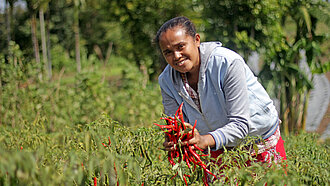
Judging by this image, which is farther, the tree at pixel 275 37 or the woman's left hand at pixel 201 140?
the tree at pixel 275 37

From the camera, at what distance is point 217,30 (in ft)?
16.8

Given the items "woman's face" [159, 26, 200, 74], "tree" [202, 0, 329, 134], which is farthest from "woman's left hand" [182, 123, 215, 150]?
"tree" [202, 0, 329, 134]

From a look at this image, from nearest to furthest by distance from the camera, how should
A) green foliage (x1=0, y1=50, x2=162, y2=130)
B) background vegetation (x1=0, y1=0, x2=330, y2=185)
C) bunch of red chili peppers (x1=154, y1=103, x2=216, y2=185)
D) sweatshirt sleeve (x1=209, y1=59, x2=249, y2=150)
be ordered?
bunch of red chili peppers (x1=154, y1=103, x2=216, y2=185)
sweatshirt sleeve (x1=209, y1=59, x2=249, y2=150)
background vegetation (x1=0, y1=0, x2=330, y2=185)
green foliage (x1=0, y1=50, x2=162, y2=130)

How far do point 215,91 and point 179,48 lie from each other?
285 mm

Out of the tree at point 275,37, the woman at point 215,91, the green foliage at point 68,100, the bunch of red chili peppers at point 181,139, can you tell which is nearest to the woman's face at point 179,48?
the woman at point 215,91

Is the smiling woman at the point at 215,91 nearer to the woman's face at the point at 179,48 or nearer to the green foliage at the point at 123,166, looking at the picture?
the woman's face at the point at 179,48

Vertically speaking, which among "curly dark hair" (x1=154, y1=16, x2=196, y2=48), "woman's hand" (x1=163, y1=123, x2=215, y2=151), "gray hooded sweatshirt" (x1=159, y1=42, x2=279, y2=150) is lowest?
"woman's hand" (x1=163, y1=123, x2=215, y2=151)

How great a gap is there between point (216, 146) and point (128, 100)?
292 cm

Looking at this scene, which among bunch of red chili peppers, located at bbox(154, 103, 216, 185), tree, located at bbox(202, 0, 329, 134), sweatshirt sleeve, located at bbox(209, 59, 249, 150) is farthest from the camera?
tree, located at bbox(202, 0, 329, 134)

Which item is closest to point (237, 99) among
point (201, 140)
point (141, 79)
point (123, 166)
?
point (201, 140)

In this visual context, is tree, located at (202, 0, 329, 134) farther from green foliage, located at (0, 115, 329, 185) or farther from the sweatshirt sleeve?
the sweatshirt sleeve

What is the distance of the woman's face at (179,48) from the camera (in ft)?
5.81

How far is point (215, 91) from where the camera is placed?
1869mm

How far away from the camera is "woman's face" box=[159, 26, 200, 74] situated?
1.77 meters
